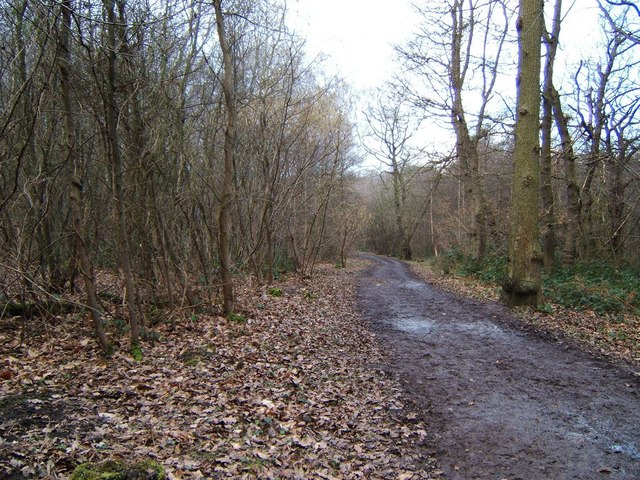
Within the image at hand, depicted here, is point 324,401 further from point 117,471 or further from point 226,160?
point 226,160

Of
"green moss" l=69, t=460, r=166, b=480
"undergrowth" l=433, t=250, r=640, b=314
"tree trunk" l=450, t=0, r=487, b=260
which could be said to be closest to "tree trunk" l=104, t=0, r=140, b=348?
"green moss" l=69, t=460, r=166, b=480

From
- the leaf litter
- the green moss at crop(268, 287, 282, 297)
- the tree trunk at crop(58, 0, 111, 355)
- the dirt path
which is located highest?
the tree trunk at crop(58, 0, 111, 355)

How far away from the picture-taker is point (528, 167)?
1002cm

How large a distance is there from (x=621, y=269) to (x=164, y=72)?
13320mm

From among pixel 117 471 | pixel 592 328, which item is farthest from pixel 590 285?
pixel 117 471

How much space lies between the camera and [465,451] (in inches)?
159

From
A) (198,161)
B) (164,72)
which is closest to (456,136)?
(198,161)

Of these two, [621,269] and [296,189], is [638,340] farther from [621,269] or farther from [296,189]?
[296,189]

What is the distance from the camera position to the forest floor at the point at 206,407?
3625 millimetres

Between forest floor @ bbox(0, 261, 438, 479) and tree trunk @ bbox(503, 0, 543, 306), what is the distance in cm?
447

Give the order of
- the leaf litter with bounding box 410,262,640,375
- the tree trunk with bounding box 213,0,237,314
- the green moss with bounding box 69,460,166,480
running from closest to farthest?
the green moss with bounding box 69,460,166,480 < the leaf litter with bounding box 410,262,640,375 < the tree trunk with bounding box 213,0,237,314

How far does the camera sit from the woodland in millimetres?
4453

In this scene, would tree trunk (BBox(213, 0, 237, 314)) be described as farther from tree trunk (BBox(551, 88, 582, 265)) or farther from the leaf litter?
tree trunk (BBox(551, 88, 582, 265))

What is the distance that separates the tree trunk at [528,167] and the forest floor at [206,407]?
14.7 feet
